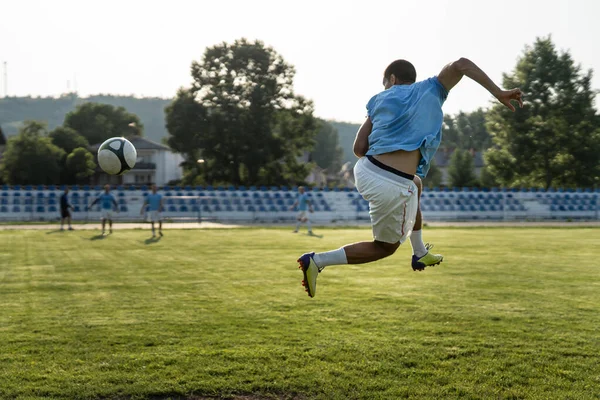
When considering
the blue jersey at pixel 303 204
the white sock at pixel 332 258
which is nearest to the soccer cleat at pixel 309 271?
the white sock at pixel 332 258

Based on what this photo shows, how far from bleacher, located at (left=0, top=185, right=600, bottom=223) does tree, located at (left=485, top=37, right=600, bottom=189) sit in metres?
15.1

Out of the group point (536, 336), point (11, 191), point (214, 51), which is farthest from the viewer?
point (214, 51)

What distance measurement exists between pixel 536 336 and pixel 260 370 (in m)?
3.25

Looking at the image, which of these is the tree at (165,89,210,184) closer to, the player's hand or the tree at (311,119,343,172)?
the player's hand

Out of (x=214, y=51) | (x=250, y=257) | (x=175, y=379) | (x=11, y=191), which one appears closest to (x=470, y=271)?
(x=250, y=257)

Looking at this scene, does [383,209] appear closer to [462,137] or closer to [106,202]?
[106,202]

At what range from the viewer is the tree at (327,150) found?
158875mm

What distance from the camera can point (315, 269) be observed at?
5734mm

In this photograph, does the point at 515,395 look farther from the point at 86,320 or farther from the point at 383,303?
the point at 86,320

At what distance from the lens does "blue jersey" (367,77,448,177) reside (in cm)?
521

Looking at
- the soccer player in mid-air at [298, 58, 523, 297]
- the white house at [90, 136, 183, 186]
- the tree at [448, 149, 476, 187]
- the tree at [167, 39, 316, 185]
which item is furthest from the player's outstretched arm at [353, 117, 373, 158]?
the white house at [90, 136, 183, 186]

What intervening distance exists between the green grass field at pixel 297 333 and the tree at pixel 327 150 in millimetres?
144917

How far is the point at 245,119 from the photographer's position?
60.5 meters

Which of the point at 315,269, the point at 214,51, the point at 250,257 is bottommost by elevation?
the point at 250,257
